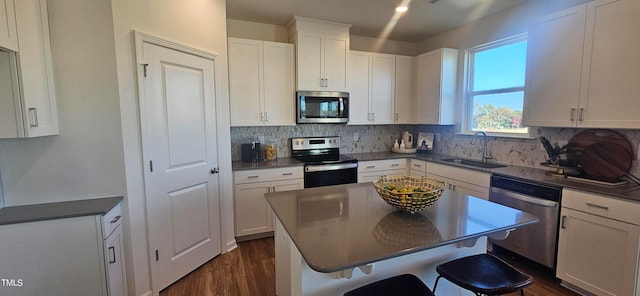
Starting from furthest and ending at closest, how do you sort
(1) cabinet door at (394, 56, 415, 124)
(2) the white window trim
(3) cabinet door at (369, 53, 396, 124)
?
(1) cabinet door at (394, 56, 415, 124) → (3) cabinet door at (369, 53, 396, 124) → (2) the white window trim

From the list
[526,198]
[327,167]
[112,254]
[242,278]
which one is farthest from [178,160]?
[526,198]

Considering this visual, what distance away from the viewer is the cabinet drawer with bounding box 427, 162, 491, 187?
2877mm

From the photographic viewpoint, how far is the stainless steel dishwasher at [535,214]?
2.30 m

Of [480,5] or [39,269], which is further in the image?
[480,5]

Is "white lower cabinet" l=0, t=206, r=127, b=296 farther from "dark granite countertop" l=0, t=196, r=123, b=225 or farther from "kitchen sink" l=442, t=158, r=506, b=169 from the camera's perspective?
"kitchen sink" l=442, t=158, r=506, b=169

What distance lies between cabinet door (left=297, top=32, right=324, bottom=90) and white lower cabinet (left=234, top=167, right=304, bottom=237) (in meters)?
1.05

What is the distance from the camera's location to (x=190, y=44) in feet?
7.93

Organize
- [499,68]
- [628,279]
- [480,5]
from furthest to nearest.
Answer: [499,68], [480,5], [628,279]

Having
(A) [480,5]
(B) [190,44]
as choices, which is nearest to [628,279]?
(A) [480,5]

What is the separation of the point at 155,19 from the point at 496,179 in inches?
127

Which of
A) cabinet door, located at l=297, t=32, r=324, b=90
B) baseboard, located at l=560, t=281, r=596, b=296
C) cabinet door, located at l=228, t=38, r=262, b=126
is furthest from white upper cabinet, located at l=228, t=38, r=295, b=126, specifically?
baseboard, located at l=560, t=281, r=596, b=296

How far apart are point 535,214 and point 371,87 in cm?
231

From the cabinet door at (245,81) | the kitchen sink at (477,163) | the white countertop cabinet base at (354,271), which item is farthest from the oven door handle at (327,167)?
the white countertop cabinet base at (354,271)

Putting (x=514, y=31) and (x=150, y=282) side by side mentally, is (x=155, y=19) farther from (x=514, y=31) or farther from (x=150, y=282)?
(x=514, y=31)
